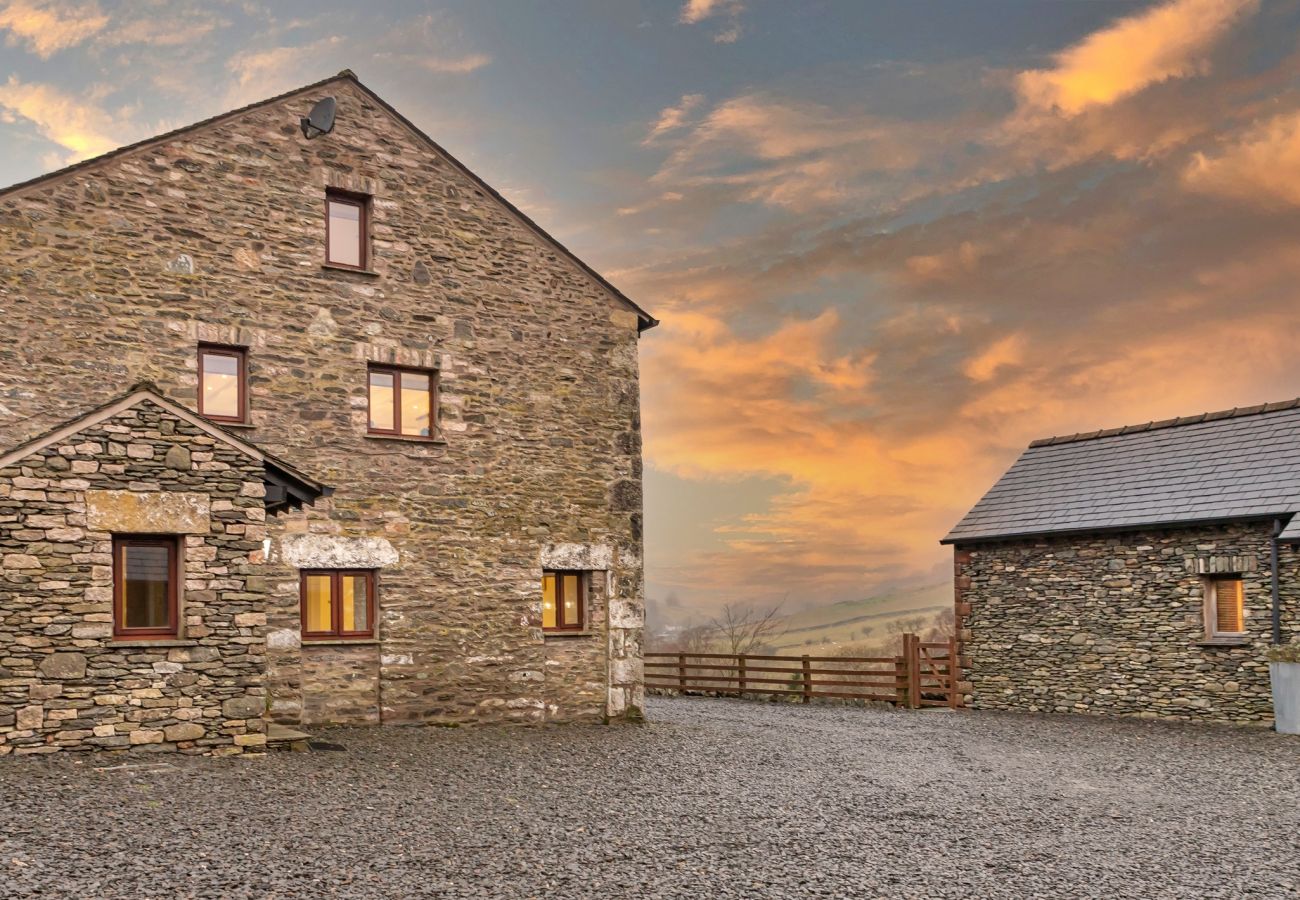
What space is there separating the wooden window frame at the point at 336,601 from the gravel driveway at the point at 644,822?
1.40 m

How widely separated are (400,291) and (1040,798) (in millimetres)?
10437

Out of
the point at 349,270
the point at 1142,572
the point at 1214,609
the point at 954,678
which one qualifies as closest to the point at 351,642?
Result: the point at 349,270

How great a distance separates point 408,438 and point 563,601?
334cm

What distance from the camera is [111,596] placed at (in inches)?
460

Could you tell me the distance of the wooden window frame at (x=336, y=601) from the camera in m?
15.2

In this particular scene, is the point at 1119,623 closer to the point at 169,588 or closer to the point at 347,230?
the point at 347,230

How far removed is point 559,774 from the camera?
39.5 ft

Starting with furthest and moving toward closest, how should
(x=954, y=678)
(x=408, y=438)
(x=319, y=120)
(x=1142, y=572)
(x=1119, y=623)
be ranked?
(x=954, y=678)
(x=1119, y=623)
(x=1142, y=572)
(x=408, y=438)
(x=319, y=120)

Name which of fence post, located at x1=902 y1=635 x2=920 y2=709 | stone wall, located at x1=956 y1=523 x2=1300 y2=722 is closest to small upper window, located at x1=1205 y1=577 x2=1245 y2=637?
stone wall, located at x1=956 y1=523 x2=1300 y2=722

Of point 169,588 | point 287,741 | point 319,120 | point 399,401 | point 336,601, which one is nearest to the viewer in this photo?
point 169,588

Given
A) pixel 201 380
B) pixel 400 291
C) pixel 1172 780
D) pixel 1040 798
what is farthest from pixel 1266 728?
pixel 201 380

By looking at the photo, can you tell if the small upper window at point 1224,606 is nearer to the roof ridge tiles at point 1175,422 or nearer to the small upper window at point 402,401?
the roof ridge tiles at point 1175,422

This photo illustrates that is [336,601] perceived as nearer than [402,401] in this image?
Yes

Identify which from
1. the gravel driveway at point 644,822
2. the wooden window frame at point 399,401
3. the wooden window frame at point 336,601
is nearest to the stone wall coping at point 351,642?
the wooden window frame at point 336,601
